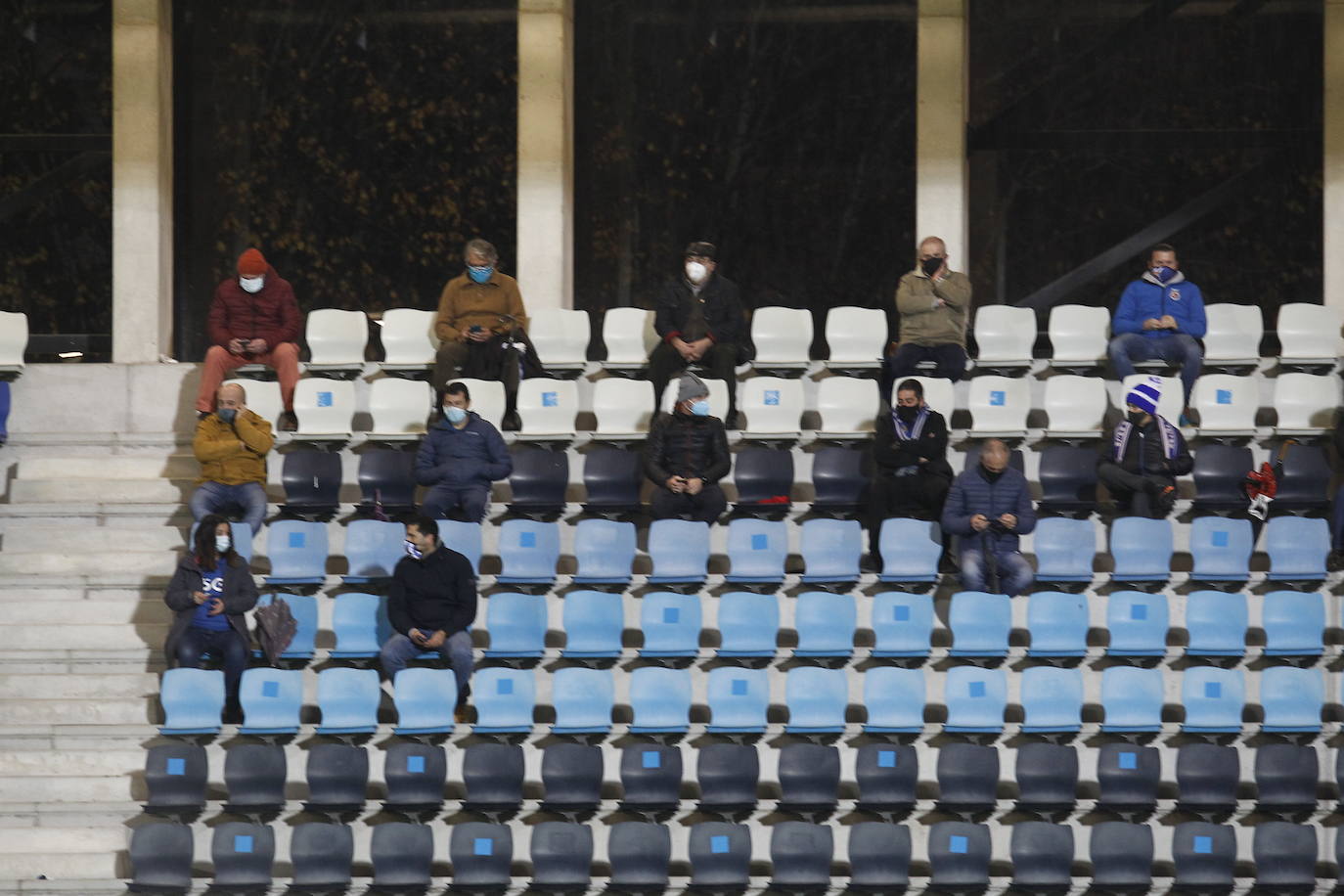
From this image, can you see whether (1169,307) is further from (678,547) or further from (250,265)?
(250,265)

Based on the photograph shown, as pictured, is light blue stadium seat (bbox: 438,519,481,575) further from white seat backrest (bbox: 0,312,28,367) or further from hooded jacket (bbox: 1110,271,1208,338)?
hooded jacket (bbox: 1110,271,1208,338)

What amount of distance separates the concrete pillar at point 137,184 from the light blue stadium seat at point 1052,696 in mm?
6670

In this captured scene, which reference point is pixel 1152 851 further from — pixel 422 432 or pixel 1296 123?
pixel 1296 123

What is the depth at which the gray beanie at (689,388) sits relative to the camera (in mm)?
10801

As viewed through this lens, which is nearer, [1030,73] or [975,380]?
[975,380]

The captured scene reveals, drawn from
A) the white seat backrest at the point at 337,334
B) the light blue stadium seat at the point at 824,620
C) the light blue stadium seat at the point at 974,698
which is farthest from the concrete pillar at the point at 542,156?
the light blue stadium seat at the point at 974,698

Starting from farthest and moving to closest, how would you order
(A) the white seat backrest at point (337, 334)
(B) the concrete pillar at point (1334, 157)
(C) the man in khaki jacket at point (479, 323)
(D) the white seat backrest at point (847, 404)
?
(B) the concrete pillar at point (1334, 157)
(A) the white seat backrest at point (337, 334)
(C) the man in khaki jacket at point (479, 323)
(D) the white seat backrest at point (847, 404)

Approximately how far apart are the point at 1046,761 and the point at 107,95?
8693 millimetres

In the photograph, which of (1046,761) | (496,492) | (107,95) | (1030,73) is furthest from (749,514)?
(107,95)

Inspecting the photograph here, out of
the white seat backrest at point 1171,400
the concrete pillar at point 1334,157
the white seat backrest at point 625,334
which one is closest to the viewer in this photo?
the white seat backrest at point 1171,400

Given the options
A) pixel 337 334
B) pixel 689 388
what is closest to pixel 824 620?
pixel 689 388

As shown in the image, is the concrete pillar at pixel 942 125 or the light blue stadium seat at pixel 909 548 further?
the concrete pillar at pixel 942 125

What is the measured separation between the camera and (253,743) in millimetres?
9891

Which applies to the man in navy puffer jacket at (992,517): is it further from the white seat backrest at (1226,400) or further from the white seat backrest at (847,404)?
the white seat backrest at (1226,400)
